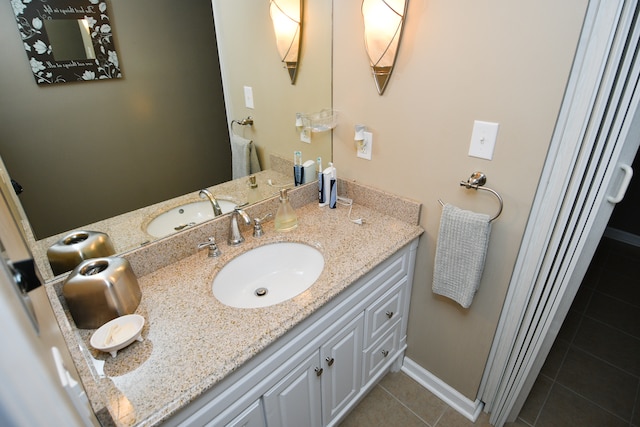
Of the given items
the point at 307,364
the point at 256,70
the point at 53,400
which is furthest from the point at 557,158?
the point at 53,400

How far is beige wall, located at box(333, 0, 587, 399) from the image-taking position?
100 centimetres

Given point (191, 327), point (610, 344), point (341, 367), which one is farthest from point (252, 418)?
point (610, 344)

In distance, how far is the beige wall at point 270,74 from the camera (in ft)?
4.14

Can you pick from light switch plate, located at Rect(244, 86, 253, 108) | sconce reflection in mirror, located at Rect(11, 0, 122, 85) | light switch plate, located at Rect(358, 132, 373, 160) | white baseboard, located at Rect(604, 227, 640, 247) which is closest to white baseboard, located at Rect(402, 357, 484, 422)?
light switch plate, located at Rect(358, 132, 373, 160)

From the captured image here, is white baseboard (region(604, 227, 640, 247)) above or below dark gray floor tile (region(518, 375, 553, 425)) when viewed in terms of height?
above

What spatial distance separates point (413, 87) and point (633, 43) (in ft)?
2.03

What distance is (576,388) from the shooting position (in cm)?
169

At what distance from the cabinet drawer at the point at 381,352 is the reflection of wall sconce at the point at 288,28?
1.26 meters

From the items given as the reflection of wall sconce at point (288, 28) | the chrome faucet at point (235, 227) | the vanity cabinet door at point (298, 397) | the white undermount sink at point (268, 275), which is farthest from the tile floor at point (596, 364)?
the reflection of wall sconce at point (288, 28)

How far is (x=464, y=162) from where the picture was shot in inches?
48.8

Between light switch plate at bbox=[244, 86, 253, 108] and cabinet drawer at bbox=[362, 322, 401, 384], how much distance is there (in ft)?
3.80

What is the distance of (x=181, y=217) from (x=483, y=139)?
1126 millimetres

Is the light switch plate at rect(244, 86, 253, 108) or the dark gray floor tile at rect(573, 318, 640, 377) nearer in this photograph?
the light switch plate at rect(244, 86, 253, 108)

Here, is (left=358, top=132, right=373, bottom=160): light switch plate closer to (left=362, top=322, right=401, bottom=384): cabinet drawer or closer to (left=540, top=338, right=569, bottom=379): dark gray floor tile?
(left=362, top=322, right=401, bottom=384): cabinet drawer
